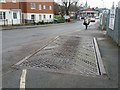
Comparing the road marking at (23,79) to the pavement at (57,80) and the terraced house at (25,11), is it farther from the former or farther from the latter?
the terraced house at (25,11)

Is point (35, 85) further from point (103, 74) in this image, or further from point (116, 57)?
point (116, 57)

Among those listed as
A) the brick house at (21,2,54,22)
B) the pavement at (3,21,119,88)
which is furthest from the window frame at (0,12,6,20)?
the pavement at (3,21,119,88)

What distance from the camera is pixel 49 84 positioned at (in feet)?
20.1

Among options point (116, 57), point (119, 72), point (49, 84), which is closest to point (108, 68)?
point (119, 72)

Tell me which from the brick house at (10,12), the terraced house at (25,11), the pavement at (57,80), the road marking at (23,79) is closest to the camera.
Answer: the road marking at (23,79)

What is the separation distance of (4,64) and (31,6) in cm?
5143

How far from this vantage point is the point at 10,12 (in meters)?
45.7

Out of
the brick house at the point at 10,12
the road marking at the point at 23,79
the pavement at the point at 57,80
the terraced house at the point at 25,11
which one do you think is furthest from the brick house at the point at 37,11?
the pavement at the point at 57,80

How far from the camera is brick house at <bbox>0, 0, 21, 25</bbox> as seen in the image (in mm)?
44312

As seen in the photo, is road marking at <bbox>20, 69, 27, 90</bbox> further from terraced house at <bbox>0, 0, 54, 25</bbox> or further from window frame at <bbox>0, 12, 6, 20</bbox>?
window frame at <bbox>0, 12, 6, 20</bbox>

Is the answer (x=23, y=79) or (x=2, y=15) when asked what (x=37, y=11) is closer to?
(x=2, y=15)

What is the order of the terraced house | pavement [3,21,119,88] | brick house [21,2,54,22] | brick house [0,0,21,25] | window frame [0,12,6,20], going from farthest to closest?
brick house [21,2,54,22] → the terraced house → brick house [0,0,21,25] → window frame [0,12,6,20] → pavement [3,21,119,88]

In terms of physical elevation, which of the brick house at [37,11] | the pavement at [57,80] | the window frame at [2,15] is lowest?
the pavement at [57,80]

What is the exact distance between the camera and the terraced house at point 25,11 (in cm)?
4491
